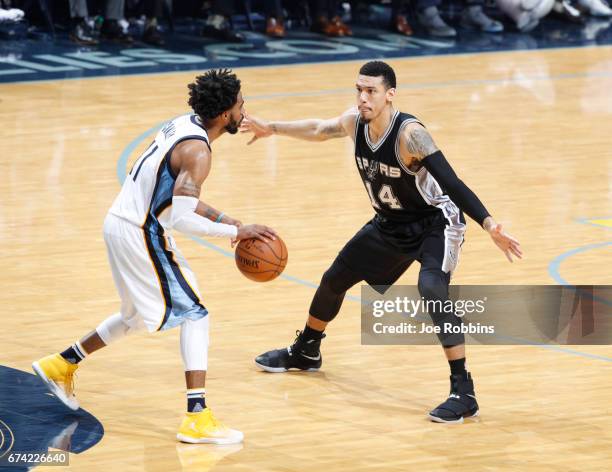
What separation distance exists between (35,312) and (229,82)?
252 centimetres

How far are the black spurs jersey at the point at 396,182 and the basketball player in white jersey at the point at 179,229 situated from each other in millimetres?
783

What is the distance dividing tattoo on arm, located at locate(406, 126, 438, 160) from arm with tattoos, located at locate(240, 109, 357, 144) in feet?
1.61

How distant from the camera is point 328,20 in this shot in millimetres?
18406

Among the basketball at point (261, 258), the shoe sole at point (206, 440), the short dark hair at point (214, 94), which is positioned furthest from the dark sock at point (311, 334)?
the short dark hair at point (214, 94)

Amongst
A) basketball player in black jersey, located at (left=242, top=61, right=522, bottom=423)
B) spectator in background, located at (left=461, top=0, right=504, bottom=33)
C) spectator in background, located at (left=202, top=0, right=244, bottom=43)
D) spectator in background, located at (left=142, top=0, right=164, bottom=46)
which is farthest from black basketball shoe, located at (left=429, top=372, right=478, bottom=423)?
spectator in background, located at (left=461, top=0, right=504, bottom=33)

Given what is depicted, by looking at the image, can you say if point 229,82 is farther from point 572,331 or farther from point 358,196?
point 358,196

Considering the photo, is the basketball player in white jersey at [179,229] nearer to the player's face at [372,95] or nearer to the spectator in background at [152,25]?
the player's face at [372,95]

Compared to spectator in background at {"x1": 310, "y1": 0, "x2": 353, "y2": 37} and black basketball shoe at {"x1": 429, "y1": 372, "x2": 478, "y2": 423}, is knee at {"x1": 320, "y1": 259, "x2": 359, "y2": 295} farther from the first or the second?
spectator in background at {"x1": 310, "y1": 0, "x2": 353, "y2": 37}

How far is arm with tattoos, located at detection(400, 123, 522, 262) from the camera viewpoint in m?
6.35

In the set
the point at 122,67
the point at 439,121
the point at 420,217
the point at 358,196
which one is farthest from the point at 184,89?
the point at 420,217

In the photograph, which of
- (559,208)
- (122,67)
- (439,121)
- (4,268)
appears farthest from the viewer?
(122,67)

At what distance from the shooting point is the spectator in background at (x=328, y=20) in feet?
60.1

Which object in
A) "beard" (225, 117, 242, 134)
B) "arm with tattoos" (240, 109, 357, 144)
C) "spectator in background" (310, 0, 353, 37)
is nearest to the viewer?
"beard" (225, 117, 242, 134)

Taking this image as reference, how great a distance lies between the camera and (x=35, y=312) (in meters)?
8.20
